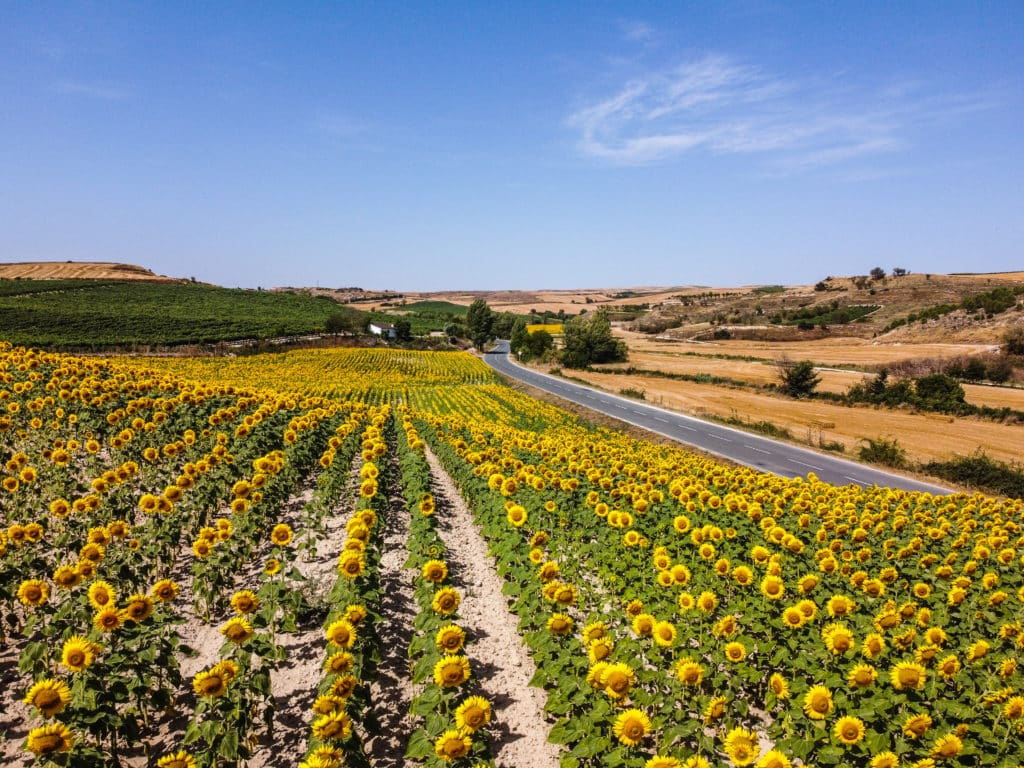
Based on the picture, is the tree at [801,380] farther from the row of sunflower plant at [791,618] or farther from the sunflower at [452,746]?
the sunflower at [452,746]

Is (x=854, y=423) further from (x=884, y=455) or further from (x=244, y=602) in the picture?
(x=244, y=602)

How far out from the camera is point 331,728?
3.69 meters

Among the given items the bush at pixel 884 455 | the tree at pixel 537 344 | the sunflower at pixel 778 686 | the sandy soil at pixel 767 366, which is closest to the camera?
the sunflower at pixel 778 686

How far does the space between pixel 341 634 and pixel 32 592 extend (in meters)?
3.04

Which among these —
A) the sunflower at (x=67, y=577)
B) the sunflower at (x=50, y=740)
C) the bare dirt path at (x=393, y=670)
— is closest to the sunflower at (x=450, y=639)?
the bare dirt path at (x=393, y=670)

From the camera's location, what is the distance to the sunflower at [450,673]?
4117 mm

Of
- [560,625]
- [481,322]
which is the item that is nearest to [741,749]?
[560,625]

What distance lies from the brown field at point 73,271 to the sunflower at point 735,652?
186 m

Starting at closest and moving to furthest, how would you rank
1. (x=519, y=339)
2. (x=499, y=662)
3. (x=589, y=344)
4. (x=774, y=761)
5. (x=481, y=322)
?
(x=774, y=761)
(x=499, y=662)
(x=589, y=344)
(x=519, y=339)
(x=481, y=322)

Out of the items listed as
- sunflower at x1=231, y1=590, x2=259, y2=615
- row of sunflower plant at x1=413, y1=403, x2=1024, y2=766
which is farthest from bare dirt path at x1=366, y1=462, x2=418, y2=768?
row of sunflower plant at x1=413, y1=403, x2=1024, y2=766

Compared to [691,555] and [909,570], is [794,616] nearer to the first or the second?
[691,555]

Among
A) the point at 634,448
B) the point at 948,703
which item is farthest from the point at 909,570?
the point at 634,448

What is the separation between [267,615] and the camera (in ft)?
18.0

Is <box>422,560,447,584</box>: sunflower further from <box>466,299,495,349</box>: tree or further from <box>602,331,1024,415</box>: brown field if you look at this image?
<box>466,299,495,349</box>: tree
